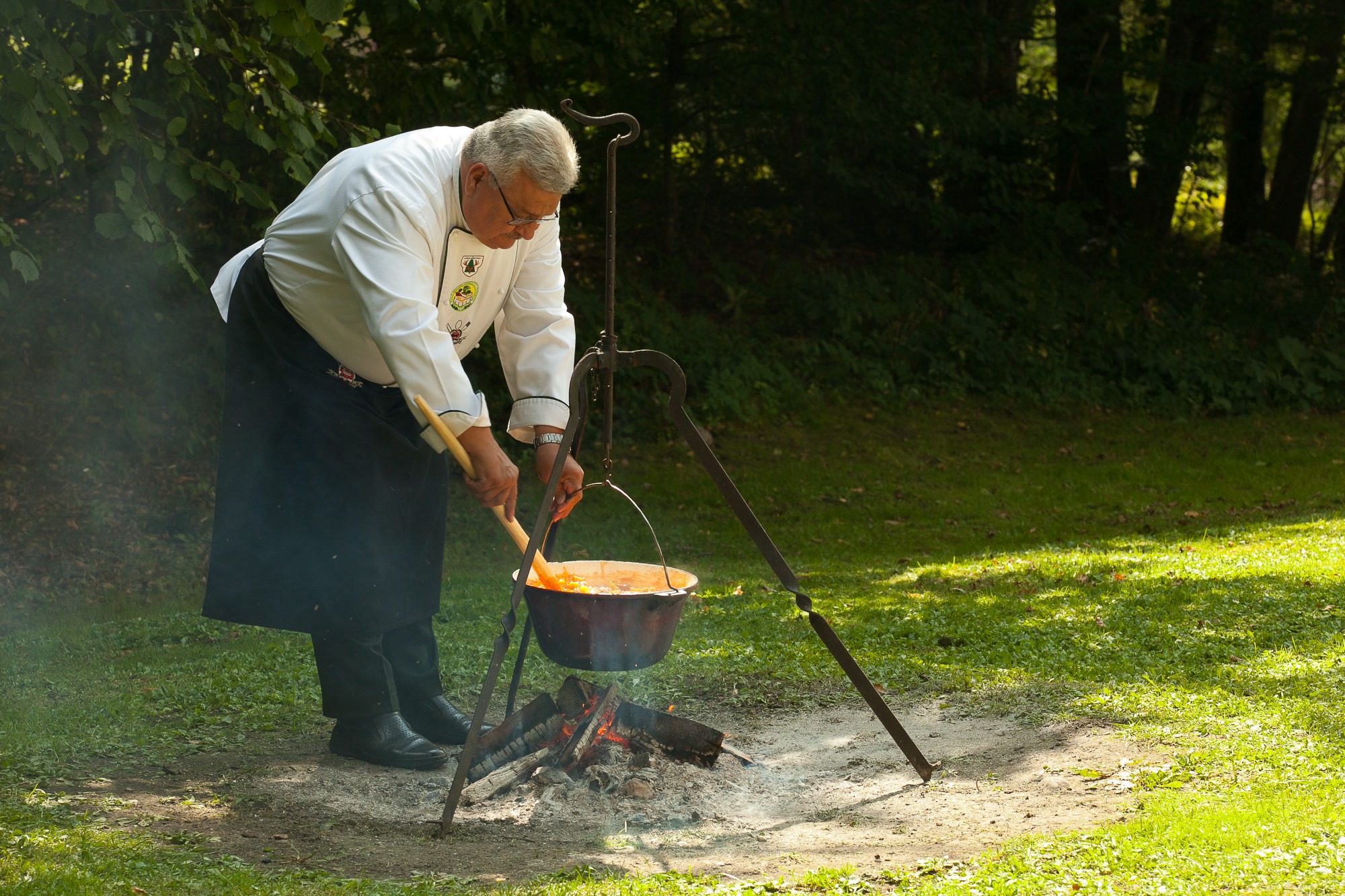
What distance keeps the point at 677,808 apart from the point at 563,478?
1.00 m

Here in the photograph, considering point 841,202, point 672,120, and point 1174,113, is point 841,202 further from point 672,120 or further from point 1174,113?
point 1174,113

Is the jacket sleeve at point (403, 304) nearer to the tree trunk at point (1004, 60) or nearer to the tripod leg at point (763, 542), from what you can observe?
the tripod leg at point (763, 542)

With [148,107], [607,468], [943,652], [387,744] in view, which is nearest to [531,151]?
[607,468]

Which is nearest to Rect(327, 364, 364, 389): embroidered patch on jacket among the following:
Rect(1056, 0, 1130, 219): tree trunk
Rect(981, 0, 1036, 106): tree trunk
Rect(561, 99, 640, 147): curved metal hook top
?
Rect(561, 99, 640, 147): curved metal hook top

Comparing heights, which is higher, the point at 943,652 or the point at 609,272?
the point at 609,272

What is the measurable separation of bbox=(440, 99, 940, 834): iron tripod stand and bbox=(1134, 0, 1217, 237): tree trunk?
41.1ft

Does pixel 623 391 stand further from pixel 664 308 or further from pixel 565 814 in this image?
pixel 565 814

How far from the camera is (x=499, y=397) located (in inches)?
405

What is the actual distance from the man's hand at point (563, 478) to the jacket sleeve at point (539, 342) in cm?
10

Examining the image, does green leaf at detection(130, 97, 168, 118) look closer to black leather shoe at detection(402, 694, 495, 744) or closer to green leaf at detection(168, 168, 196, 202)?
green leaf at detection(168, 168, 196, 202)

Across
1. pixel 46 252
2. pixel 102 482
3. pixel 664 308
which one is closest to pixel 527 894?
pixel 102 482

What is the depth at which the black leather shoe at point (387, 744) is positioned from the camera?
3.71 metres

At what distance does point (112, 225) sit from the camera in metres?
5.54

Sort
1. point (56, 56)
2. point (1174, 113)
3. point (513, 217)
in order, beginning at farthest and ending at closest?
point (1174, 113) < point (56, 56) < point (513, 217)
